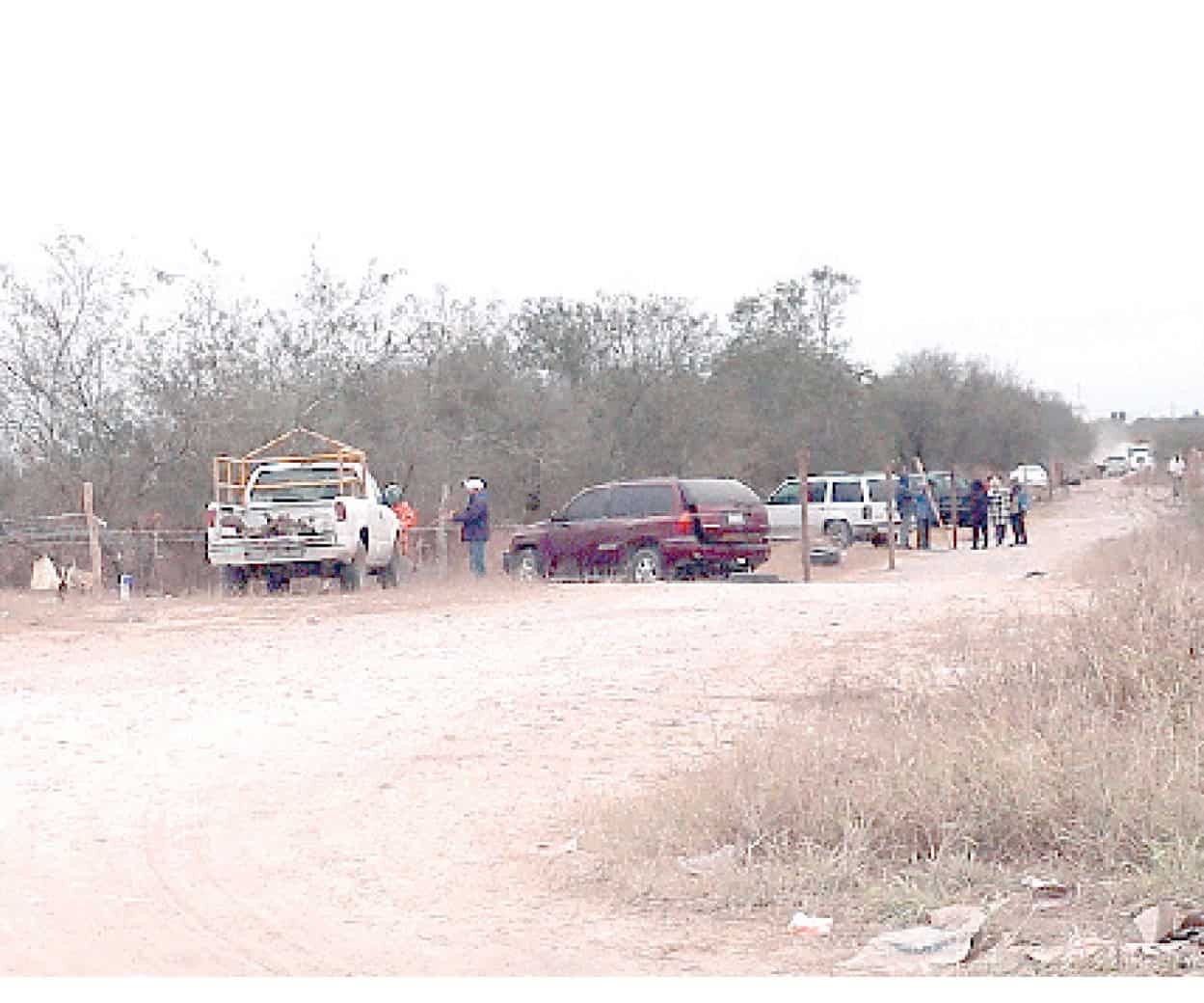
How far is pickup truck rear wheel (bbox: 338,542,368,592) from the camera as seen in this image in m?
24.2

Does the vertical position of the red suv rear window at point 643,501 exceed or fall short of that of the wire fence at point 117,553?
it exceeds it

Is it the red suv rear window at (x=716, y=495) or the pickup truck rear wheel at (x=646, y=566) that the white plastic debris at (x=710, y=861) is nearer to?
the pickup truck rear wheel at (x=646, y=566)

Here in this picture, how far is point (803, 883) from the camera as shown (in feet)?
25.9

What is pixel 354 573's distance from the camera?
24281 millimetres

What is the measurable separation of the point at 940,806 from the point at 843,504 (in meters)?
33.7

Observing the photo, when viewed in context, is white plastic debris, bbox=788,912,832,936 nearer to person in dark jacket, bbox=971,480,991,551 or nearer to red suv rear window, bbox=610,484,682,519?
red suv rear window, bbox=610,484,682,519

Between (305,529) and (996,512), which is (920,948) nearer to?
(305,529)

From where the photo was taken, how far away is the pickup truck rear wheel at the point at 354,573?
2419 centimetres

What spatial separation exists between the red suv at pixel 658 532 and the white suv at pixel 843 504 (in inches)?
560

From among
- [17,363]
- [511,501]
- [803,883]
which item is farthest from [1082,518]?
[803,883]

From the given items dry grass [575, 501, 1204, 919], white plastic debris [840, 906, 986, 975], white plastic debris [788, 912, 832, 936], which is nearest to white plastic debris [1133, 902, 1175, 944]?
dry grass [575, 501, 1204, 919]

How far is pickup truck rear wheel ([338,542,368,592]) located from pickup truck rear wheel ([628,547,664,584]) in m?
3.88

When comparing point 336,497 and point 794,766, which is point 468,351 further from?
point 794,766

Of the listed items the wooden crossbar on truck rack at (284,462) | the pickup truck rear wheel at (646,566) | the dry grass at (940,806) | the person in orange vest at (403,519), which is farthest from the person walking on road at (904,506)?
the dry grass at (940,806)
